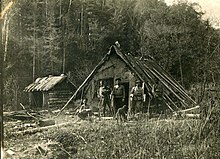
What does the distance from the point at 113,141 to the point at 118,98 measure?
0.21 metres

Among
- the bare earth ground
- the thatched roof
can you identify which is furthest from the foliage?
the thatched roof

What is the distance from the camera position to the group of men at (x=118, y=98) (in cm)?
162

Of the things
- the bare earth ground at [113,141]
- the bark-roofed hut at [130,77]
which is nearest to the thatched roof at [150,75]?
Answer: the bark-roofed hut at [130,77]

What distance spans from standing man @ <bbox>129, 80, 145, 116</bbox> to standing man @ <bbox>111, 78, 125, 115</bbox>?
5cm

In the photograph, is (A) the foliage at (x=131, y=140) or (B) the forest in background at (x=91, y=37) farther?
(B) the forest in background at (x=91, y=37)

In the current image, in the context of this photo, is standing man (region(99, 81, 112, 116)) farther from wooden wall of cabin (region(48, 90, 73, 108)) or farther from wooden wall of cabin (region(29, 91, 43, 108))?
wooden wall of cabin (region(29, 91, 43, 108))

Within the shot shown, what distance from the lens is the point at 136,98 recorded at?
162 centimetres

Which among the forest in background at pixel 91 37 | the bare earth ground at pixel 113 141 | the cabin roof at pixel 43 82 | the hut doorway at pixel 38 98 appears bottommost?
the bare earth ground at pixel 113 141

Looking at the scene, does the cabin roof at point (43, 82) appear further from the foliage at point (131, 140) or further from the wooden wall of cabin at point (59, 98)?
the foliage at point (131, 140)

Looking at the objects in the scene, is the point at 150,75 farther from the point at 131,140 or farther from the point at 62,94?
the point at 62,94

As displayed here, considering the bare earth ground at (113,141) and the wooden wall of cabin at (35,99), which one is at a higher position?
the wooden wall of cabin at (35,99)

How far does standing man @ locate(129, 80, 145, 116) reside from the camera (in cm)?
161

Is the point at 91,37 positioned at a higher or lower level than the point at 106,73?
higher

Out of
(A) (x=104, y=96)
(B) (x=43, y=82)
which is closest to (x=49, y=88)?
(B) (x=43, y=82)
